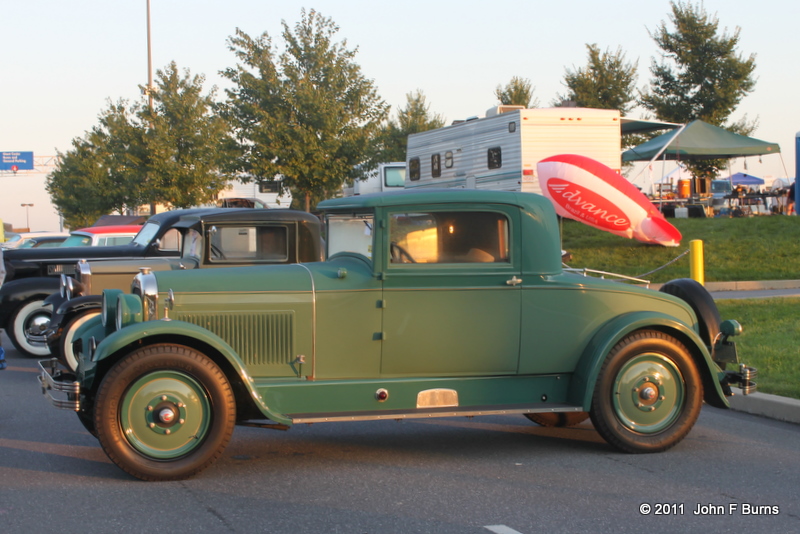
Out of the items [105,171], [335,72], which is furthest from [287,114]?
[105,171]

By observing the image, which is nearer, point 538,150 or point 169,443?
point 169,443

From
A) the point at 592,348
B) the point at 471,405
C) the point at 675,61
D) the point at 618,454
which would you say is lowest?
the point at 618,454

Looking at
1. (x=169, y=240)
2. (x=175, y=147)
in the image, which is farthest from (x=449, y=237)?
(x=175, y=147)

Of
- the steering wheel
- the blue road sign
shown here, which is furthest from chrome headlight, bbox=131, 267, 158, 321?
the blue road sign

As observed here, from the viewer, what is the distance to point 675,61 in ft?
99.2

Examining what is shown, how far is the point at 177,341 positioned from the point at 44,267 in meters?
7.17

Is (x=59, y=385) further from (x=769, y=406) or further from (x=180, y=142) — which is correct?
(x=180, y=142)

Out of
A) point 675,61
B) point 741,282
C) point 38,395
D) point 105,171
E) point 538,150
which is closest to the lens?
point 38,395

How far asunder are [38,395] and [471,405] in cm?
479

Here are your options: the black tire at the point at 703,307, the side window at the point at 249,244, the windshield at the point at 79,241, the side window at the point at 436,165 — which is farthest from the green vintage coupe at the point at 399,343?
the side window at the point at 436,165

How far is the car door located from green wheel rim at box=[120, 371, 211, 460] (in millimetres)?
1236

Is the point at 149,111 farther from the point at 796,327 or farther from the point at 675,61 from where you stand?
the point at 796,327

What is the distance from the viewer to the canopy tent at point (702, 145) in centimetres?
2119

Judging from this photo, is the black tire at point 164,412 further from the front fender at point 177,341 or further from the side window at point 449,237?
the side window at point 449,237
